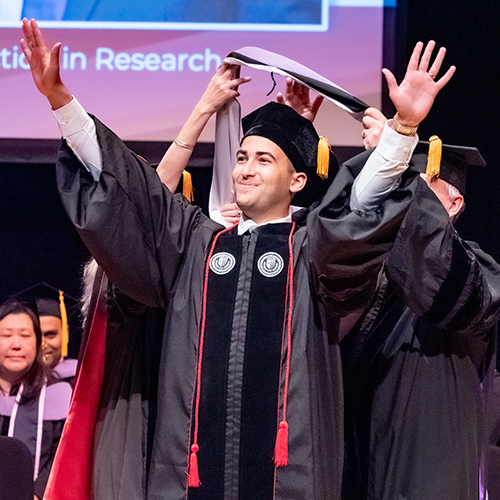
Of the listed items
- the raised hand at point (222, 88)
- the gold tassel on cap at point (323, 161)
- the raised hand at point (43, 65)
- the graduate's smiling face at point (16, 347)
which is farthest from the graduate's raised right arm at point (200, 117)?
the graduate's smiling face at point (16, 347)

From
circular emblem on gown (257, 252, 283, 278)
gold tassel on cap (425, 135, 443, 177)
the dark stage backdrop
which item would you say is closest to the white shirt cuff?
circular emblem on gown (257, 252, 283, 278)

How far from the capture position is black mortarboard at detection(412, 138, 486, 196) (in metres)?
2.77

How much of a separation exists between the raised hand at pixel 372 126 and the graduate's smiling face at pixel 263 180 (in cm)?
28

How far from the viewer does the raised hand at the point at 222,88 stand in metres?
2.73

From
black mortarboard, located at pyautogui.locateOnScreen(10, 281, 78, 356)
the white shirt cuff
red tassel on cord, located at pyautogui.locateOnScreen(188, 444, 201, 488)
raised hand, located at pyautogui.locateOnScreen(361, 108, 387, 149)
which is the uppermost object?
raised hand, located at pyautogui.locateOnScreen(361, 108, 387, 149)

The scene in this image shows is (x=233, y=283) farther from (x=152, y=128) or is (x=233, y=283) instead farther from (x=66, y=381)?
(x=66, y=381)

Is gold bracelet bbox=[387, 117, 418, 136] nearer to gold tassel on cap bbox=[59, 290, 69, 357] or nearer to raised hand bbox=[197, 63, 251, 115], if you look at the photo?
raised hand bbox=[197, 63, 251, 115]

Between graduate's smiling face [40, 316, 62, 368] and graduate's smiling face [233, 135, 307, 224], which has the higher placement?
graduate's smiling face [233, 135, 307, 224]

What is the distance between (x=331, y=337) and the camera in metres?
2.30

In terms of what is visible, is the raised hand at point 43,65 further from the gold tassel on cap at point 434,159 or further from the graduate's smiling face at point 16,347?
the graduate's smiling face at point 16,347

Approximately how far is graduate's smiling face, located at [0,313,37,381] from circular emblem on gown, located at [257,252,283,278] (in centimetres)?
216

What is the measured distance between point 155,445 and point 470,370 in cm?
103

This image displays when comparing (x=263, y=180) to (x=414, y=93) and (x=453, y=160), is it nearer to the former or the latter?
(x=414, y=93)

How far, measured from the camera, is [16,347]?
4.03 metres
